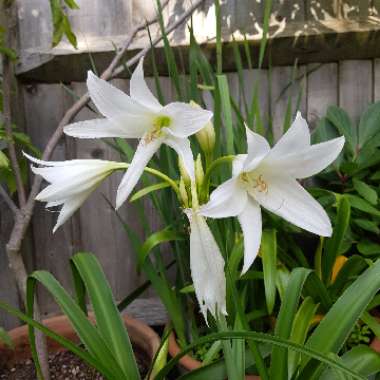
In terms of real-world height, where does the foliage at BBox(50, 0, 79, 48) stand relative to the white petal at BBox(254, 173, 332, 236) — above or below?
above

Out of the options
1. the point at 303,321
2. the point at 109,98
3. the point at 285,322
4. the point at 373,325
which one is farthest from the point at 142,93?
the point at 373,325

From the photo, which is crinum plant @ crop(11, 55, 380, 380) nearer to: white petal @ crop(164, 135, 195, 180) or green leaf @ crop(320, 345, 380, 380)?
white petal @ crop(164, 135, 195, 180)

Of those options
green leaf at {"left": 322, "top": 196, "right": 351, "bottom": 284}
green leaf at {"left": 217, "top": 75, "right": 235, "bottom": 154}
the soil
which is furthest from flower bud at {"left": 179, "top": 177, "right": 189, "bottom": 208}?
the soil

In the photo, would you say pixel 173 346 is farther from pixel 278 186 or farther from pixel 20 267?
Answer: pixel 278 186

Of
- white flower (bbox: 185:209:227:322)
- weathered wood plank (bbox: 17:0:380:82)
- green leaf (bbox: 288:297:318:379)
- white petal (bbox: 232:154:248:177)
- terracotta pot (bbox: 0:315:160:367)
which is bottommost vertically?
terracotta pot (bbox: 0:315:160:367)

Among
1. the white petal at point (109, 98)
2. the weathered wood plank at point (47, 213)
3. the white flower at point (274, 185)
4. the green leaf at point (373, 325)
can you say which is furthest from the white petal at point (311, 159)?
the weathered wood plank at point (47, 213)

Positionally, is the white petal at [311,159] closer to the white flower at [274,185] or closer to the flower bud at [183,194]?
the white flower at [274,185]

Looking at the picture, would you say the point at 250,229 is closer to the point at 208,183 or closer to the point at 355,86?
the point at 208,183
